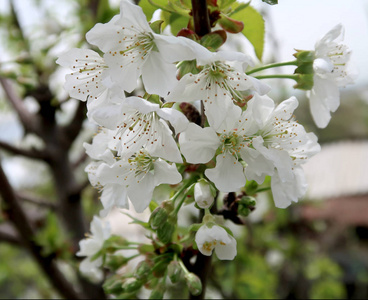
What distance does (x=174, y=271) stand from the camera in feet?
2.42

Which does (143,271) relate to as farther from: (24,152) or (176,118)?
(24,152)

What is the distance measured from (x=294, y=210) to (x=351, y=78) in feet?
8.69

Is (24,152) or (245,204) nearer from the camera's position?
(245,204)

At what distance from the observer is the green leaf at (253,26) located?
0.79 metres

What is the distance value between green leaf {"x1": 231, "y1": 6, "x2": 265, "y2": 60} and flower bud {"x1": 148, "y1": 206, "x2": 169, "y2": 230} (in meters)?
0.41

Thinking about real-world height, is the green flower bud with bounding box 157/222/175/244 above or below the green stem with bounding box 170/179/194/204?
below

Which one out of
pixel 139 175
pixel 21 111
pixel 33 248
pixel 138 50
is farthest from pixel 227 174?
pixel 21 111

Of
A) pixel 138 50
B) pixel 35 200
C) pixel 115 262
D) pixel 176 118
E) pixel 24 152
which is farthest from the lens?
pixel 35 200

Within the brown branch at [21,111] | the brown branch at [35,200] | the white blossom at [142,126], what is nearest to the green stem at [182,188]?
the white blossom at [142,126]

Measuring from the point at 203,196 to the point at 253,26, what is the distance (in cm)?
40

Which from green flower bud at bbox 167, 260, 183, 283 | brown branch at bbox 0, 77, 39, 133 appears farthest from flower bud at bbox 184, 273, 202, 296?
brown branch at bbox 0, 77, 39, 133

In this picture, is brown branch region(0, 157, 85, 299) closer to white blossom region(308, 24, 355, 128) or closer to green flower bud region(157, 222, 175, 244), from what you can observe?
green flower bud region(157, 222, 175, 244)

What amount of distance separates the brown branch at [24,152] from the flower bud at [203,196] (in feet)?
4.06

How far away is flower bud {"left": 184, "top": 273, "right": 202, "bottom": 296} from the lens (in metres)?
0.71
